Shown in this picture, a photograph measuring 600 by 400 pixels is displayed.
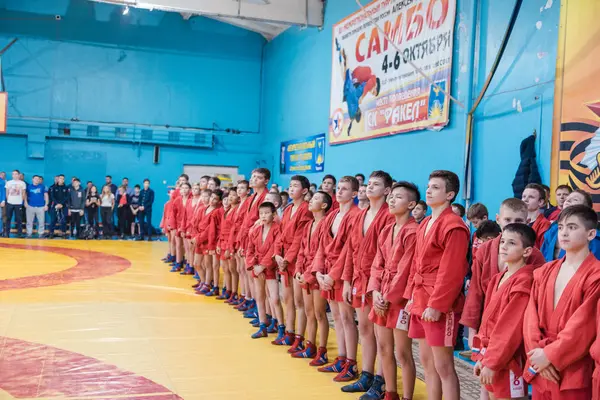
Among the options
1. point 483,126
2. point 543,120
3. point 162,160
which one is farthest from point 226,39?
point 543,120

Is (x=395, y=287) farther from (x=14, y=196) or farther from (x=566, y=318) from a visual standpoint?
(x=14, y=196)

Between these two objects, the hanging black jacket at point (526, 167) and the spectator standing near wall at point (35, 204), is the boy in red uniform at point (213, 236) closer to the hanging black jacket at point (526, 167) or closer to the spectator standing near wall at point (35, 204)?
the hanging black jacket at point (526, 167)

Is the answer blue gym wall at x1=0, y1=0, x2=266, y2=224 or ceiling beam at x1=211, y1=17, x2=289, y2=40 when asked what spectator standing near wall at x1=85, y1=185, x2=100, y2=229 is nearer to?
blue gym wall at x1=0, y1=0, x2=266, y2=224

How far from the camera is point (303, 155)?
569 inches

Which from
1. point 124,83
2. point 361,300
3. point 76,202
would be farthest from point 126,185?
point 361,300

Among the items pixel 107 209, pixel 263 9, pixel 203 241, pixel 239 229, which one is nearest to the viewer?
pixel 239 229

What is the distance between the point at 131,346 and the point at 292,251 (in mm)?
1765

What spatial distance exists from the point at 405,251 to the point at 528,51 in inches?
176

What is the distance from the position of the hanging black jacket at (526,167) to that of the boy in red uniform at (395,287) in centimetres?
333

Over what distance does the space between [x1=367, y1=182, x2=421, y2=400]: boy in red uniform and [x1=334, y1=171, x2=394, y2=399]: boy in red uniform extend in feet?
0.53

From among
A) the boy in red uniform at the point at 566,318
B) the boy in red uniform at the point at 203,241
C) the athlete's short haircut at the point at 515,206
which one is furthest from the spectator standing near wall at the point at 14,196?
the boy in red uniform at the point at 566,318

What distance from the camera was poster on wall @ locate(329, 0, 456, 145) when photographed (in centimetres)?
878

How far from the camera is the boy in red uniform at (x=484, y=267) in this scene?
3.47 m

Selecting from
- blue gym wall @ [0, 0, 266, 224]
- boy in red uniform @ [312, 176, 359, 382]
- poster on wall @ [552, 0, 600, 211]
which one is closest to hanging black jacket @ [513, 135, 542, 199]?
poster on wall @ [552, 0, 600, 211]
